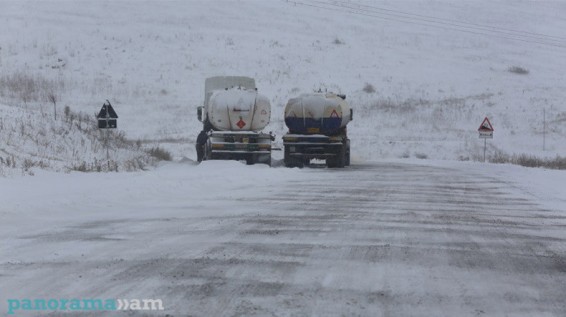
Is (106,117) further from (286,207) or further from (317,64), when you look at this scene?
(317,64)

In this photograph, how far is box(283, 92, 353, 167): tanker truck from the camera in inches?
988

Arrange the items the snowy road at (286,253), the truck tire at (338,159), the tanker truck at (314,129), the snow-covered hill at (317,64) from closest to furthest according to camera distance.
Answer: the snowy road at (286,253) → the tanker truck at (314,129) → the truck tire at (338,159) → the snow-covered hill at (317,64)

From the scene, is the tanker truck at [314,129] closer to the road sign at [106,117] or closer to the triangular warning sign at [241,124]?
the triangular warning sign at [241,124]

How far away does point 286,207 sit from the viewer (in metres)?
11.7

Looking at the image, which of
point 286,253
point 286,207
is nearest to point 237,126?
point 286,207

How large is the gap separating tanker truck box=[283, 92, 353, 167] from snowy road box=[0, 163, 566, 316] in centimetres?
1164

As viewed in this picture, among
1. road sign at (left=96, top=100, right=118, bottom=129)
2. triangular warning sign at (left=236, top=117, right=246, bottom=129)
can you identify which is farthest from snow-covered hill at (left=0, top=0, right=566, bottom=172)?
road sign at (left=96, top=100, right=118, bottom=129)

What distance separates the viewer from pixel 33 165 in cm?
1648

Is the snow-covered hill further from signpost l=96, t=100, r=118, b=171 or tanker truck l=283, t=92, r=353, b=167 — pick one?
signpost l=96, t=100, r=118, b=171

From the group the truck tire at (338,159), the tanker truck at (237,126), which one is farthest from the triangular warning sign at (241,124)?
the truck tire at (338,159)

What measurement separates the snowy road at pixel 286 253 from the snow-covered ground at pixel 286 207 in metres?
0.03

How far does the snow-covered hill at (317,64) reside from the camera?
46.1 metres

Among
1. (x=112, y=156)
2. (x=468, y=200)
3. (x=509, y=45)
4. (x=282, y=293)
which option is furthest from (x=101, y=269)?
(x=509, y=45)

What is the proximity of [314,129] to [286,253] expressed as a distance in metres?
18.1
